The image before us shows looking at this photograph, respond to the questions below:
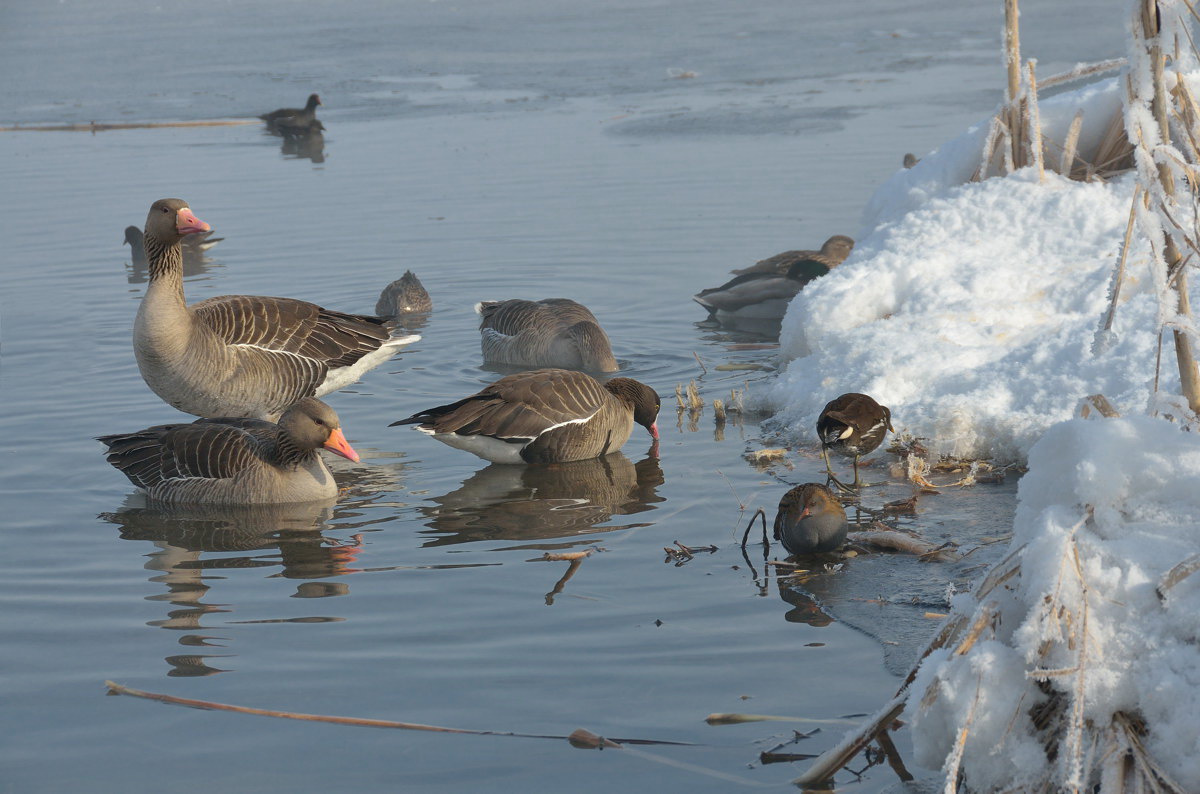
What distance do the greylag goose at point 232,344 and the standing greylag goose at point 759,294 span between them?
3.26 meters

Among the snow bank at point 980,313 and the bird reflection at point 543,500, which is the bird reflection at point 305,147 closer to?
the snow bank at point 980,313

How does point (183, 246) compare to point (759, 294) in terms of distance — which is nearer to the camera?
point (759, 294)

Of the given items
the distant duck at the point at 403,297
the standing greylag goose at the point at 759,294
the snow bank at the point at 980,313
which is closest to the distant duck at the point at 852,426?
the snow bank at the point at 980,313

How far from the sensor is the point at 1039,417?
761cm

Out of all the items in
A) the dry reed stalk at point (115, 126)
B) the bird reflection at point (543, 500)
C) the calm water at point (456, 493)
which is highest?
the dry reed stalk at point (115, 126)

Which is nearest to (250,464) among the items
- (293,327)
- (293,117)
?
(293,327)

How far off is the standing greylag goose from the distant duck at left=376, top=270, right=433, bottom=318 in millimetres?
2714

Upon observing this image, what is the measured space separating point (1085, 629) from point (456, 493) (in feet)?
17.7

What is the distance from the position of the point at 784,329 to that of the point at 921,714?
22.7 feet

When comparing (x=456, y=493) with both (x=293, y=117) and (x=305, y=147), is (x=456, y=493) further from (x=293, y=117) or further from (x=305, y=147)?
(x=293, y=117)

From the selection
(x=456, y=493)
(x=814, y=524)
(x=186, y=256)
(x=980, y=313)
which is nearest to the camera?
(x=814, y=524)

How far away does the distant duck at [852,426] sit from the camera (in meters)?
7.50

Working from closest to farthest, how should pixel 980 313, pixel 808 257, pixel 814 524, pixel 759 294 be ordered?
pixel 814 524
pixel 980 313
pixel 759 294
pixel 808 257

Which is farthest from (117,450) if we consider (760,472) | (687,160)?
(687,160)
